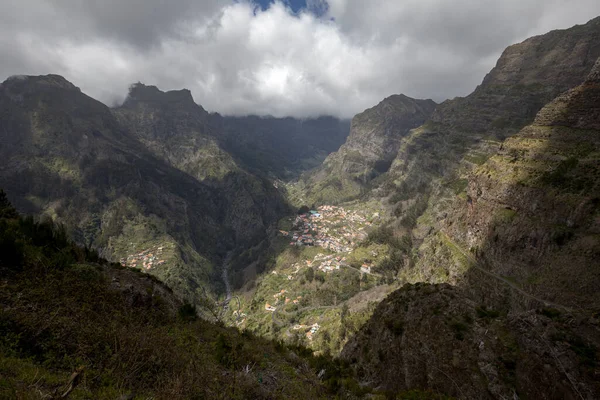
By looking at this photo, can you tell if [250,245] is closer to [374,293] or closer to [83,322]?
[374,293]

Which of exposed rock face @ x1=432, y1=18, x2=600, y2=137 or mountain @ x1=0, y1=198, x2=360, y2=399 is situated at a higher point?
exposed rock face @ x1=432, y1=18, x2=600, y2=137

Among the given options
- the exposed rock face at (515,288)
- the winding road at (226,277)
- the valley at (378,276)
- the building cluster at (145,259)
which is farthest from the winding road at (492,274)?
the building cluster at (145,259)

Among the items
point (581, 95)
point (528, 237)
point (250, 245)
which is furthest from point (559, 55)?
point (250, 245)

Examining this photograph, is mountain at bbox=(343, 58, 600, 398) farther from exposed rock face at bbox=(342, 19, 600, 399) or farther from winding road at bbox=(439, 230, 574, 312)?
winding road at bbox=(439, 230, 574, 312)

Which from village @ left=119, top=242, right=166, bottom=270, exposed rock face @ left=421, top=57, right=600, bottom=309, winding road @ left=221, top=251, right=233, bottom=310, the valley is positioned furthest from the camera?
winding road @ left=221, top=251, right=233, bottom=310

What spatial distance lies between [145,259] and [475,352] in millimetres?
134922

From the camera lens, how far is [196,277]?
126 m

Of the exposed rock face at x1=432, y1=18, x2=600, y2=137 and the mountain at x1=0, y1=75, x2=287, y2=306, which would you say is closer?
the exposed rock face at x1=432, y1=18, x2=600, y2=137

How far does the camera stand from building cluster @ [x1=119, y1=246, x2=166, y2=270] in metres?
114

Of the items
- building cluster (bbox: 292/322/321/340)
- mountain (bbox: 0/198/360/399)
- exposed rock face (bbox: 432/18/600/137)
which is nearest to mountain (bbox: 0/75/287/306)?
building cluster (bbox: 292/322/321/340)

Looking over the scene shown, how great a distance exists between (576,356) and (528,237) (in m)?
34.4

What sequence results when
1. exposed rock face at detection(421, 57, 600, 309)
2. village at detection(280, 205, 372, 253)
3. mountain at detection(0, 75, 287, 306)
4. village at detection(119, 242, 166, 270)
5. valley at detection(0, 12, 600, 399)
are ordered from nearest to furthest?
valley at detection(0, 12, 600, 399) < exposed rock face at detection(421, 57, 600, 309) < village at detection(119, 242, 166, 270) < mountain at detection(0, 75, 287, 306) < village at detection(280, 205, 372, 253)

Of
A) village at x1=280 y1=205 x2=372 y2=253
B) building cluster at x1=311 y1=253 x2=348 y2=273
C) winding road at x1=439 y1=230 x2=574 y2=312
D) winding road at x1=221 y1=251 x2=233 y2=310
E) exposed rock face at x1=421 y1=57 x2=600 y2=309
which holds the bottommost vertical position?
winding road at x1=221 y1=251 x2=233 y2=310

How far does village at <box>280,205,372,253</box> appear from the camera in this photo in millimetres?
148250
